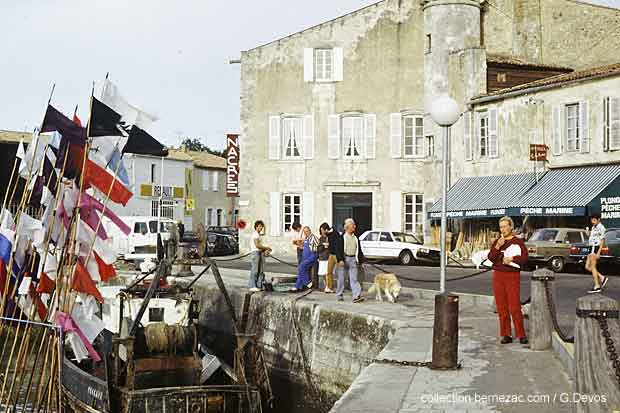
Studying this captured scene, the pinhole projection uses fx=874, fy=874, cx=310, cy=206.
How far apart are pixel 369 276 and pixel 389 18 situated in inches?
677

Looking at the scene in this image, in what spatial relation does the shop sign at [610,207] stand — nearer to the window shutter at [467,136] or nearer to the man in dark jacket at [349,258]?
the window shutter at [467,136]

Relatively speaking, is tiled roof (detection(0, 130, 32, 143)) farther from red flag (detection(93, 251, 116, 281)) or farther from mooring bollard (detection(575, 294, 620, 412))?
mooring bollard (detection(575, 294, 620, 412))

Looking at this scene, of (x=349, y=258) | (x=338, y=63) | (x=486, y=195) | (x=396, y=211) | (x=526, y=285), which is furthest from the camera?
(x=338, y=63)

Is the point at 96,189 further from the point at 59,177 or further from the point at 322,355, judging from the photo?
the point at 322,355

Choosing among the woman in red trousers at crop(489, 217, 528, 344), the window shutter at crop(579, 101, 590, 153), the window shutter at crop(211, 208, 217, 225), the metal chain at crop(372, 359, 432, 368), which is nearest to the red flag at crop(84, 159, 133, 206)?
the metal chain at crop(372, 359, 432, 368)

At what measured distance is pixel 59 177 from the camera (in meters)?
11.5

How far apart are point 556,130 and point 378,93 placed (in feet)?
34.3

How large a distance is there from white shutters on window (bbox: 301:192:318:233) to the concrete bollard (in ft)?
97.2

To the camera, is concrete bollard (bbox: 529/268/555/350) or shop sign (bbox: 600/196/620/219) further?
shop sign (bbox: 600/196/620/219)

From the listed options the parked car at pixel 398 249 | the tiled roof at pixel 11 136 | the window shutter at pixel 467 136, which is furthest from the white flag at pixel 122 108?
the tiled roof at pixel 11 136

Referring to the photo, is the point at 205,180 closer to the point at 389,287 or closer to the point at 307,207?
the point at 307,207

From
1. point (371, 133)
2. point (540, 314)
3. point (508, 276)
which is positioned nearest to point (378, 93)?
point (371, 133)

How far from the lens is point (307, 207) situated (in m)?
41.1

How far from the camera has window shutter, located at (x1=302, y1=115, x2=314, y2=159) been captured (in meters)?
41.0
